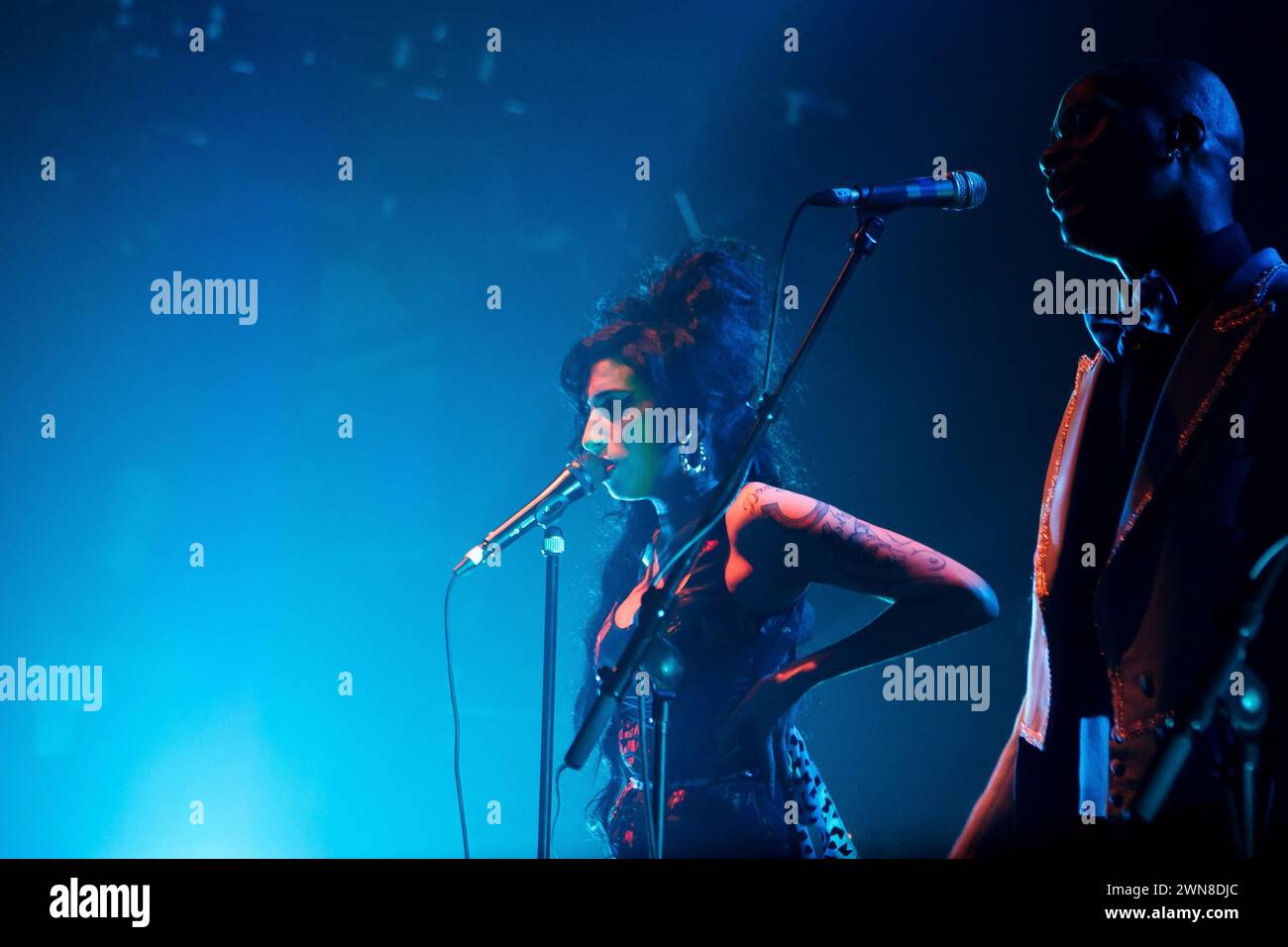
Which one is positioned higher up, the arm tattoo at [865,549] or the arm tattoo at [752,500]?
the arm tattoo at [752,500]

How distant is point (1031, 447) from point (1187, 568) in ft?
2.98

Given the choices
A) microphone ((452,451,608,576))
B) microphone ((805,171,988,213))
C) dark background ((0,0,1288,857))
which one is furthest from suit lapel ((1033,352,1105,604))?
microphone ((452,451,608,576))

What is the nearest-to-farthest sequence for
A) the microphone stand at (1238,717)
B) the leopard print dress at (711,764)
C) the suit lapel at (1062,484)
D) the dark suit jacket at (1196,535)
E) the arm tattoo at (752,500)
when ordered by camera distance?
the microphone stand at (1238,717), the dark suit jacket at (1196,535), the suit lapel at (1062,484), the leopard print dress at (711,764), the arm tattoo at (752,500)

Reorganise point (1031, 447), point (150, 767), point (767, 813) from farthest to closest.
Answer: point (150, 767), point (1031, 447), point (767, 813)

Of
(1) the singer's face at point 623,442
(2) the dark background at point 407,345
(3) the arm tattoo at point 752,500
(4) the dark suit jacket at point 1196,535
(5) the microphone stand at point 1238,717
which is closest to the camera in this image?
(5) the microphone stand at point 1238,717

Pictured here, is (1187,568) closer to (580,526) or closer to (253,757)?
(580,526)

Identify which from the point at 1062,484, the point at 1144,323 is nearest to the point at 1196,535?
the point at 1062,484

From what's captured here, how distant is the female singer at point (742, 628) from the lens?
2.40 meters

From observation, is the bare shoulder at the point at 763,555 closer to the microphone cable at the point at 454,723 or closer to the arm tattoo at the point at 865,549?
the arm tattoo at the point at 865,549

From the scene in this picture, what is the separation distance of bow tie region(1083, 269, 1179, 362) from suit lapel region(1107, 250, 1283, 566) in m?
0.09

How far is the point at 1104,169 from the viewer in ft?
7.09

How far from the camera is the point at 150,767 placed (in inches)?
120

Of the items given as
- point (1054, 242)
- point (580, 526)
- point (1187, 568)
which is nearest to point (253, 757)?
point (580, 526)

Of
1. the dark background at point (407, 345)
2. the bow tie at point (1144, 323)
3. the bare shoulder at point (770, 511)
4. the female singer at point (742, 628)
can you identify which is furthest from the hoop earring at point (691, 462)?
the bow tie at point (1144, 323)
